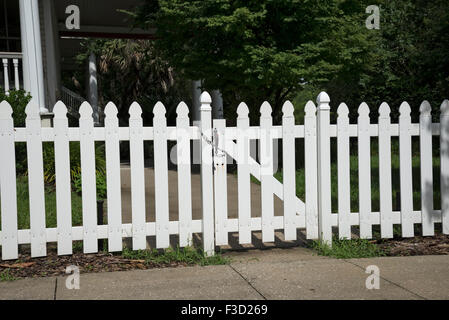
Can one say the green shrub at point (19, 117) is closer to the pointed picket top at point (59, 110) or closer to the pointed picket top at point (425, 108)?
the pointed picket top at point (59, 110)

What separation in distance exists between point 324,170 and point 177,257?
1673mm

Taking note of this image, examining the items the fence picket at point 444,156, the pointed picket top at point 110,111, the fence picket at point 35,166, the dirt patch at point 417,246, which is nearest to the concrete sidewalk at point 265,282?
the dirt patch at point 417,246

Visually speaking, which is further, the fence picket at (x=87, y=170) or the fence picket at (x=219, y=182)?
the fence picket at (x=219, y=182)

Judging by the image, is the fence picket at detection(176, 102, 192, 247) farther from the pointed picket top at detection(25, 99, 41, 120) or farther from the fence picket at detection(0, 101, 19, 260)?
the fence picket at detection(0, 101, 19, 260)

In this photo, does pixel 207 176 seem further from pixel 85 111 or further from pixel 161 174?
pixel 85 111

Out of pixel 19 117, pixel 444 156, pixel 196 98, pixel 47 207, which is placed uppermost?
pixel 196 98

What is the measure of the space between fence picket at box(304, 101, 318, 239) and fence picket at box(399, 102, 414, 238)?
951 millimetres

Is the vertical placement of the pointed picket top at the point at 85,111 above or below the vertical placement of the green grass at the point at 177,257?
above

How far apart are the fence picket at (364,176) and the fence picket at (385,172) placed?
14 centimetres

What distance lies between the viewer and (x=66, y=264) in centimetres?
466

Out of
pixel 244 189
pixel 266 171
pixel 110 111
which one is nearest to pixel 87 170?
pixel 110 111

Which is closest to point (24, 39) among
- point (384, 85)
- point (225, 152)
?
point (225, 152)

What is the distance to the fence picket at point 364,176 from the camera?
520cm

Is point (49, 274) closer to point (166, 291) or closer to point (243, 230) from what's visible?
point (166, 291)
